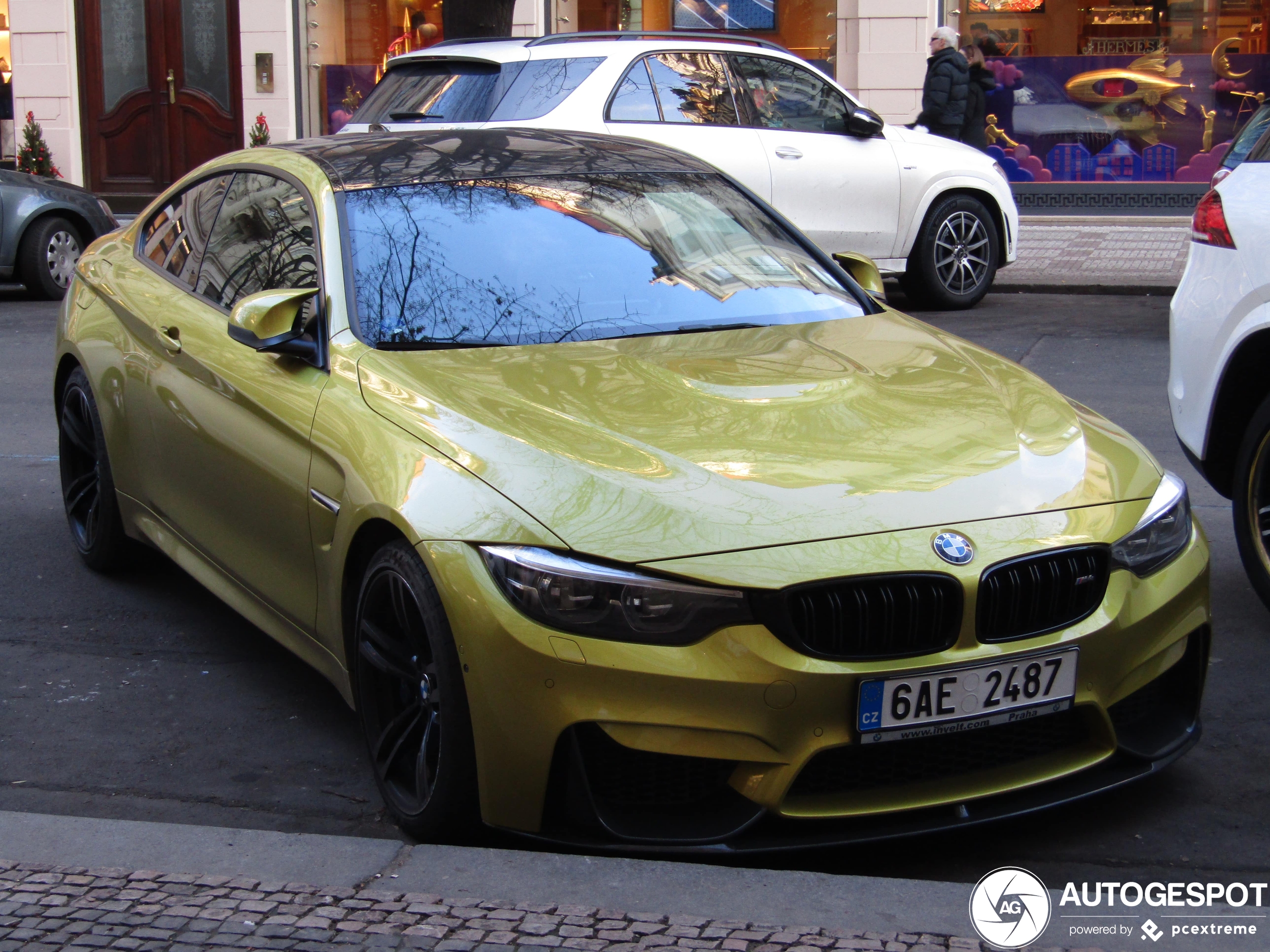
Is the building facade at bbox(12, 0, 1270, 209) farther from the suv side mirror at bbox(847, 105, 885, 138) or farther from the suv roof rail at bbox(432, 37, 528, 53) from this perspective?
the suv side mirror at bbox(847, 105, 885, 138)

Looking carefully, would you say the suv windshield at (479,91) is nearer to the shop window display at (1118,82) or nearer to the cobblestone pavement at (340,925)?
the cobblestone pavement at (340,925)

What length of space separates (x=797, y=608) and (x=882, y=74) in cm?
1548

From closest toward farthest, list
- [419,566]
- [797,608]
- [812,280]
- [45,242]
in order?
[797,608] → [419,566] → [812,280] → [45,242]

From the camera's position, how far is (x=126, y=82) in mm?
19906

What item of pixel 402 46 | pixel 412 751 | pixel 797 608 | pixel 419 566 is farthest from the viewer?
pixel 402 46

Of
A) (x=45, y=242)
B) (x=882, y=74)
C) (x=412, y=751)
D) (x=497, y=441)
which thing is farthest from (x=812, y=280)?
(x=882, y=74)

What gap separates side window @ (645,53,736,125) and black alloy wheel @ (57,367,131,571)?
5.79 m

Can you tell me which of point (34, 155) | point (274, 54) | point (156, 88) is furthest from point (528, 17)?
point (34, 155)

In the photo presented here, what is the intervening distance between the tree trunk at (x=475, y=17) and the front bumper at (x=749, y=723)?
1039cm

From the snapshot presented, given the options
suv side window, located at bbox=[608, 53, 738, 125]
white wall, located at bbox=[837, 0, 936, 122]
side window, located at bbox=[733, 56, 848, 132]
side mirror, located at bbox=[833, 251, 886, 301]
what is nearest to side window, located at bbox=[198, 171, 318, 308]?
side mirror, located at bbox=[833, 251, 886, 301]

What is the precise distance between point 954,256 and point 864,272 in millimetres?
6515

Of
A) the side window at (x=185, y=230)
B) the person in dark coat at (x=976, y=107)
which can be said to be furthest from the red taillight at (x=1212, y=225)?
the person in dark coat at (x=976, y=107)

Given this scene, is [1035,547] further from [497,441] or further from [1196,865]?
[497,441]

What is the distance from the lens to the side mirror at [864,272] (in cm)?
504
